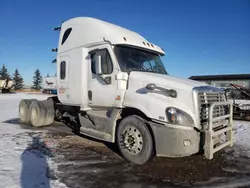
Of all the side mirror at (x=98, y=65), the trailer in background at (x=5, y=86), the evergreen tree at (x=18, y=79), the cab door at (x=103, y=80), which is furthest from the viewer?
the evergreen tree at (x=18, y=79)

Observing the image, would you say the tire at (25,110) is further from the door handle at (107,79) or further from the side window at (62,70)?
the door handle at (107,79)

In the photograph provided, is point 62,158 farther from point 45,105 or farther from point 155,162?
point 45,105

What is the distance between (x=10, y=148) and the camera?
616 cm

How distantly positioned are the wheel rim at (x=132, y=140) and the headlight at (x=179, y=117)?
0.86 m

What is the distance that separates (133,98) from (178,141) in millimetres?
1435

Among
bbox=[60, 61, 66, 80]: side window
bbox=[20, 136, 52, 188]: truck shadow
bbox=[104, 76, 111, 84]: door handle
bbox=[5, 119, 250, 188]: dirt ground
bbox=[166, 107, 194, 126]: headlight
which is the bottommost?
bbox=[5, 119, 250, 188]: dirt ground

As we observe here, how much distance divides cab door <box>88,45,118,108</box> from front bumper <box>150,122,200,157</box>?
1727 mm

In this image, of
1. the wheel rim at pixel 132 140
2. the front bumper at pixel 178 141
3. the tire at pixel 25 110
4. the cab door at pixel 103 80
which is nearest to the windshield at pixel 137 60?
the cab door at pixel 103 80

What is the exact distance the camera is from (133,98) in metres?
5.45

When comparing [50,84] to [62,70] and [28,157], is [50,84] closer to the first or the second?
[62,70]

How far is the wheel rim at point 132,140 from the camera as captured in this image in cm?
519

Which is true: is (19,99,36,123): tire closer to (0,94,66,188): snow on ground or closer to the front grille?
(0,94,66,188): snow on ground

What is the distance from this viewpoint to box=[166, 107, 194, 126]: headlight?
4.68 meters

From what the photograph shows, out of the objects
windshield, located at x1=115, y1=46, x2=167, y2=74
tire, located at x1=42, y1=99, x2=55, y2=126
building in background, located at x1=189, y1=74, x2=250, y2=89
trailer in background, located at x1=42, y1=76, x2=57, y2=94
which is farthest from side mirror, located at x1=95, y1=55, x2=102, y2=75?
building in background, located at x1=189, y1=74, x2=250, y2=89
